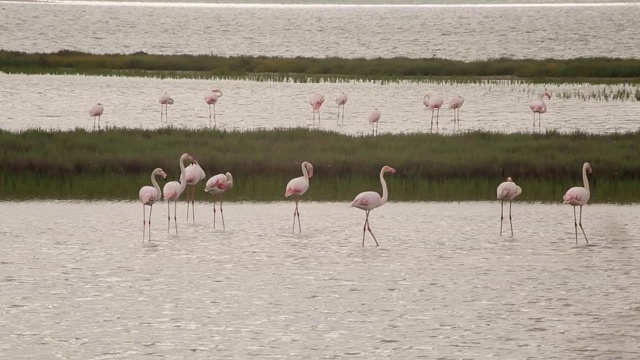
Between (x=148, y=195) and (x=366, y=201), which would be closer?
(x=366, y=201)

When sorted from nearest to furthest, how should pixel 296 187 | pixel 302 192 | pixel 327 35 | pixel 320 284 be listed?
pixel 320 284
pixel 296 187
pixel 302 192
pixel 327 35

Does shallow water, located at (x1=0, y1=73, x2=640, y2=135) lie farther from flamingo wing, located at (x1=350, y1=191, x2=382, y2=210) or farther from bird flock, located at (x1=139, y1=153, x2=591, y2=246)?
flamingo wing, located at (x1=350, y1=191, x2=382, y2=210)

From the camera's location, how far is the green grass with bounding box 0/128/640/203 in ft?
74.2

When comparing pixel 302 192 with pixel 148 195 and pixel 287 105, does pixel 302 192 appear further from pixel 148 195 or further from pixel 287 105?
pixel 287 105

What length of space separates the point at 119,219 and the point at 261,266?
15.4ft

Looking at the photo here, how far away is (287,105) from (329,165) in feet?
56.0

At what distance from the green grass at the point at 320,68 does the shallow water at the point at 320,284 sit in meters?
30.9

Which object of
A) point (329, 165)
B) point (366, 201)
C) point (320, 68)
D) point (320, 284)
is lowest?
point (320, 284)

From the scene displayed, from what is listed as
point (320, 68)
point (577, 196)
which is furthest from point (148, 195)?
point (320, 68)

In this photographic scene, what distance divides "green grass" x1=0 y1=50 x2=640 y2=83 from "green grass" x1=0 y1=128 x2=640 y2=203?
2420 centimetres

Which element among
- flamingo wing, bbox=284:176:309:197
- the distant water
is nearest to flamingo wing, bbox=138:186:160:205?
flamingo wing, bbox=284:176:309:197

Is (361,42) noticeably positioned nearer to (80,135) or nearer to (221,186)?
(80,135)

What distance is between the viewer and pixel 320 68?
2156 inches

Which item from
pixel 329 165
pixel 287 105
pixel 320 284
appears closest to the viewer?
pixel 320 284
